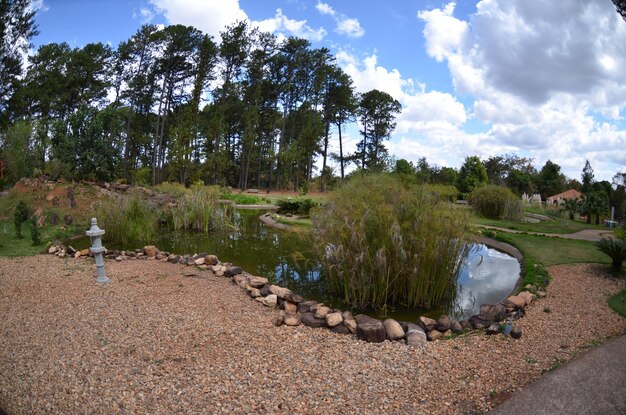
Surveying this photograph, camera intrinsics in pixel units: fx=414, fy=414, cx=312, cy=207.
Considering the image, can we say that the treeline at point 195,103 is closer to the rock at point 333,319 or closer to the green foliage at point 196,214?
the green foliage at point 196,214

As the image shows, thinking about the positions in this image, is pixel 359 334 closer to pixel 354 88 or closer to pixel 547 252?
pixel 547 252

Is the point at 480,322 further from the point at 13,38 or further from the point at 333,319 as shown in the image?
the point at 13,38

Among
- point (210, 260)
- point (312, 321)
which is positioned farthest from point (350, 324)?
point (210, 260)

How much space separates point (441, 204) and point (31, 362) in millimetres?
4398

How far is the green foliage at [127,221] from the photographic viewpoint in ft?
27.9

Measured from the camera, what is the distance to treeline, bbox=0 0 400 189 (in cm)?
2175

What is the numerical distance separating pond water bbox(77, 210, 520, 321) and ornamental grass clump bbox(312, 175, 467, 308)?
222 millimetres

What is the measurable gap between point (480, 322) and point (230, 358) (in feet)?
8.14

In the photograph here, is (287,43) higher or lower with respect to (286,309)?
higher

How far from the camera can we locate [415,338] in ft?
12.2

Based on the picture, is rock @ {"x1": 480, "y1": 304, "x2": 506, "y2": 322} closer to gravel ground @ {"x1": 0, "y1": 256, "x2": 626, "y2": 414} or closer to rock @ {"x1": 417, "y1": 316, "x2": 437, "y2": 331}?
gravel ground @ {"x1": 0, "y1": 256, "x2": 626, "y2": 414}

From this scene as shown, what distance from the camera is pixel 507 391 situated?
2826 mm

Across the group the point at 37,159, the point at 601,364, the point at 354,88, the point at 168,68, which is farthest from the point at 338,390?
the point at 354,88

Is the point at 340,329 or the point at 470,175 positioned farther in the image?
the point at 470,175
